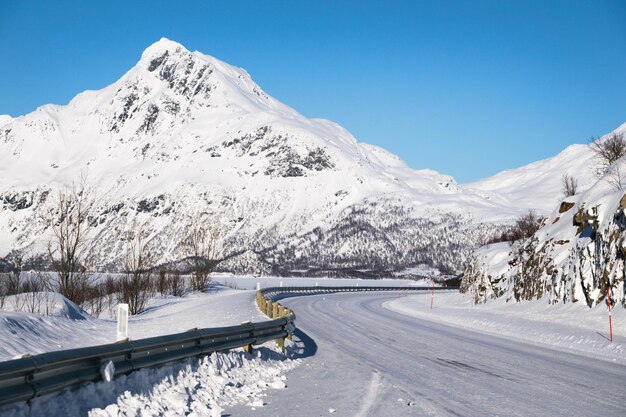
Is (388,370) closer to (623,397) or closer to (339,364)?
(339,364)

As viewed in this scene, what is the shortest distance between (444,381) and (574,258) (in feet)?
52.2

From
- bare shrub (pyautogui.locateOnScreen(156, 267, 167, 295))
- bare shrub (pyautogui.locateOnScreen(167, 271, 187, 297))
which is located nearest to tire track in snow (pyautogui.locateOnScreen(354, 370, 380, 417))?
bare shrub (pyautogui.locateOnScreen(156, 267, 167, 295))

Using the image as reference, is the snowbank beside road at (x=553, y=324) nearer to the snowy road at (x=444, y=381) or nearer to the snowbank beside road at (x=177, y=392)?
the snowy road at (x=444, y=381)

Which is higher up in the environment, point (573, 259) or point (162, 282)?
point (573, 259)

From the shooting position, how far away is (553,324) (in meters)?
21.4

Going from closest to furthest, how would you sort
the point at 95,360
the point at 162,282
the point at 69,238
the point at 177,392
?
the point at 95,360 → the point at 177,392 → the point at 69,238 → the point at 162,282

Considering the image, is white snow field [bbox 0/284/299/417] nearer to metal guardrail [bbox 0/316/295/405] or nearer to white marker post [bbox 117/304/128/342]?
metal guardrail [bbox 0/316/295/405]

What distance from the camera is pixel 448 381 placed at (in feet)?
35.0

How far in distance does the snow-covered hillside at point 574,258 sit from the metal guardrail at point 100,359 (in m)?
14.0

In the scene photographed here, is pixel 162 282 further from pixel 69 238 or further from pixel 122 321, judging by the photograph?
pixel 122 321

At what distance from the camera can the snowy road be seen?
8.52 metres

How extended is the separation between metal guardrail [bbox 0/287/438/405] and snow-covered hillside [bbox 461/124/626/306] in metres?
14.0

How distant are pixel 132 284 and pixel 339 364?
25.1 m

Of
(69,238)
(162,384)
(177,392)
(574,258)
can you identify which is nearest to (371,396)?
(177,392)
